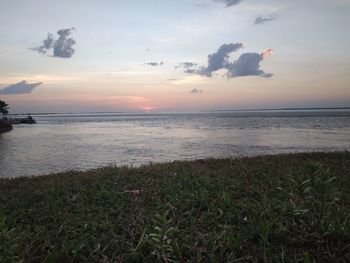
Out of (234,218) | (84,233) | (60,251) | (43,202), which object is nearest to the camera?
(60,251)

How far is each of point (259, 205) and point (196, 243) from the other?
1.83m

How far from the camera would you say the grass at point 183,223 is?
12.3 ft

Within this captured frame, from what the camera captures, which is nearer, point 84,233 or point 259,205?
point 84,233

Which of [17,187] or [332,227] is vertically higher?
[332,227]

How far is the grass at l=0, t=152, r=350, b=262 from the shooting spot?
12.3 feet

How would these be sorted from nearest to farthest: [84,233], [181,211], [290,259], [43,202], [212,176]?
[290,259]
[84,233]
[181,211]
[43,202]
[212,176]

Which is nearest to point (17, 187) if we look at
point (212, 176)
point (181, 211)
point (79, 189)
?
point (79, 189)

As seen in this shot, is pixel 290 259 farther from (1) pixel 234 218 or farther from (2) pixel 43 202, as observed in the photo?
(2) pixel 43 202

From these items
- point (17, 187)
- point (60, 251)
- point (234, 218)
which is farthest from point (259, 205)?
point (17, 187)

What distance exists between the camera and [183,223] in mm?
4801

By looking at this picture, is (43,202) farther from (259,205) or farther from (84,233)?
(259,205)

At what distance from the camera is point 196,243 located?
13.1ft

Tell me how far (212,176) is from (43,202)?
4048 mm

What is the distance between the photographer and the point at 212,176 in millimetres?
8484
